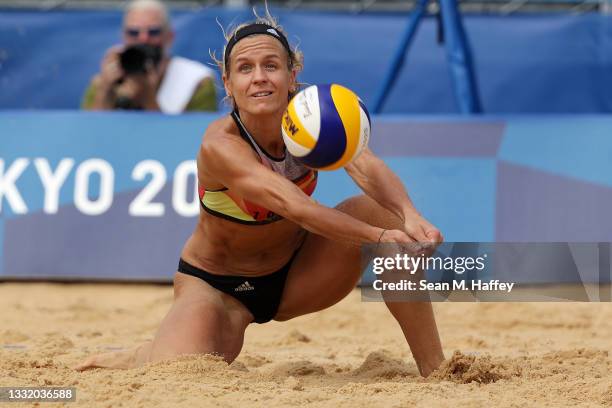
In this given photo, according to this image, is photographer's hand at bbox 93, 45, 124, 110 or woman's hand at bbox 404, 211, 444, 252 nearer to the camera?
woman's hand at bbox 404, 211, 444, 252

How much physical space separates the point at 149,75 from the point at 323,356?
10.2 feet

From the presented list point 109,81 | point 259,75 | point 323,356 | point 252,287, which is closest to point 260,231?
point 252,287

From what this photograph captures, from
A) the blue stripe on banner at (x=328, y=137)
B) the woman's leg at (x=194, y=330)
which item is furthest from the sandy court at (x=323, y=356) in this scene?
the blue stripe on banner at (x=328, y=137)

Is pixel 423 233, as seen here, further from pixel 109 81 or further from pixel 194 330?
pixel 109 81

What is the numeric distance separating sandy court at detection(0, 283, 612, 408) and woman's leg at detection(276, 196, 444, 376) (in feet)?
0.44

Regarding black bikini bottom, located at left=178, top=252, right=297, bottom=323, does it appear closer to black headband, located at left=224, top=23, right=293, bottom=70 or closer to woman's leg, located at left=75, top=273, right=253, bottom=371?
woman's leg, located at left=75, top=273, right=253, bottom=371

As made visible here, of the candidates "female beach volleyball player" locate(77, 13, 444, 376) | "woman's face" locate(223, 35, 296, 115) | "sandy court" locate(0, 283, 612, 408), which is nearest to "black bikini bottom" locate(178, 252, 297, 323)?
"female beach volleyball player" locate(77, 13, 444, 376)

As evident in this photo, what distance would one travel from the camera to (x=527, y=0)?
8.30 meters

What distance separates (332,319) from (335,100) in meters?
2.39

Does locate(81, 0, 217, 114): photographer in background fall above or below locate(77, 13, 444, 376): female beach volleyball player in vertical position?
above

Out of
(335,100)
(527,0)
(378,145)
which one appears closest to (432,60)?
(527,0)

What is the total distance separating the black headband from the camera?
408cm

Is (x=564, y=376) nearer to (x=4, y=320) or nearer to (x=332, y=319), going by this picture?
(x=332, y=319)

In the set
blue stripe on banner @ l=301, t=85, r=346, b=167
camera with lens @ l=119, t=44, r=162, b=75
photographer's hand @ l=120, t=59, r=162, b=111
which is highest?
camera with lens @ l=119, t=44, r=162, b=75
